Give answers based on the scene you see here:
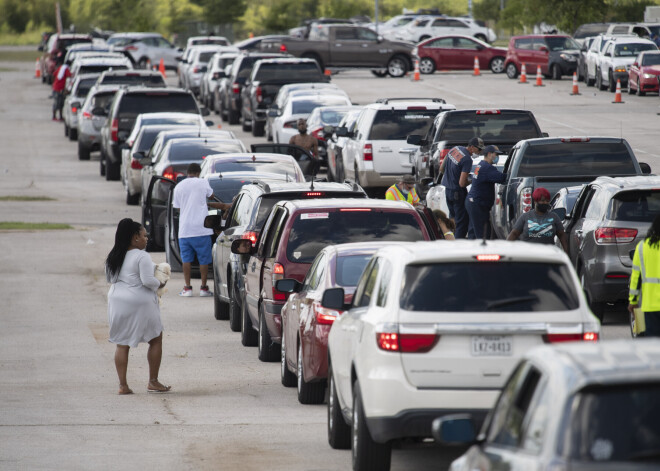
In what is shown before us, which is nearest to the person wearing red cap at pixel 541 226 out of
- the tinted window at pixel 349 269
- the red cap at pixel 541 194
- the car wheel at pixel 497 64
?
the red cap at pixel 541 194

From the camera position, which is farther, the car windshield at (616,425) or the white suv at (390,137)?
the white suv at (390,137)

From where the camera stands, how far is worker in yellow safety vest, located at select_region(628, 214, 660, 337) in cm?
1120

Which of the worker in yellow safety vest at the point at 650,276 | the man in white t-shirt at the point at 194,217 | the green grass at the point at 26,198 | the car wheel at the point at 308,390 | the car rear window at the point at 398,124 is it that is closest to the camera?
the worker in yellow safety vest at the point at 650,276

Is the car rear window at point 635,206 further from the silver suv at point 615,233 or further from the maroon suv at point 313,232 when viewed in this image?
the maroon suv at point 313,232

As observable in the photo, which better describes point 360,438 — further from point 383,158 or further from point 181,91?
point 181,91

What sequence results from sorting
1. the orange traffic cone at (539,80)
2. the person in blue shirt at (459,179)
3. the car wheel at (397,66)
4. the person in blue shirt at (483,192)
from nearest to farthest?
the person in blue shirt at (483,192), the person in blue shirt at (459,179), the orange traffic cone at (539,80), the car wheel at (397,66)

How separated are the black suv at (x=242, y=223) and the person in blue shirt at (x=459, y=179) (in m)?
3.70

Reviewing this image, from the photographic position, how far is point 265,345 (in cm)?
1407

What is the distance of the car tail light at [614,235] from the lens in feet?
49.2

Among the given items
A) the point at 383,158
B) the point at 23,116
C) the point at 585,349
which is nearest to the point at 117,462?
the point at 585,349

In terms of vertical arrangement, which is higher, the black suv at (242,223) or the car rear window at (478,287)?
the car rear window at (478,287)

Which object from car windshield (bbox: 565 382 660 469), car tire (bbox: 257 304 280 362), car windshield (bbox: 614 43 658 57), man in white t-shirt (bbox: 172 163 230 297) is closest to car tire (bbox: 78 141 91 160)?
car windshield (bbox: 614 43 658 57)

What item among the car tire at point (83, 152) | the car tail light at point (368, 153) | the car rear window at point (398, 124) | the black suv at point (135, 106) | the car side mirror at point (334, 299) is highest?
the car side mirror at point (334, 299)

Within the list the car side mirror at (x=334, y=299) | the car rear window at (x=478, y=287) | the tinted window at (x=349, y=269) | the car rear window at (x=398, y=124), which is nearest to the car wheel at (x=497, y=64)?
the car rear window at (x=398, y=124)
